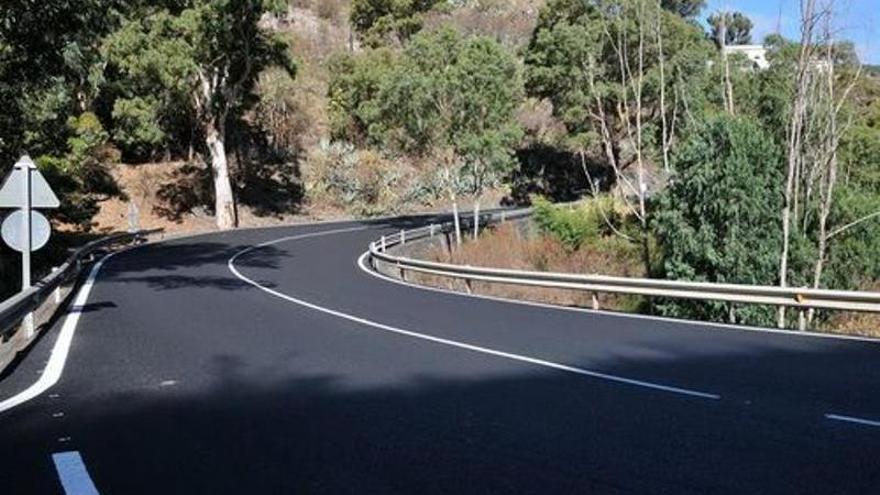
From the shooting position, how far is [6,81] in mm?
19438

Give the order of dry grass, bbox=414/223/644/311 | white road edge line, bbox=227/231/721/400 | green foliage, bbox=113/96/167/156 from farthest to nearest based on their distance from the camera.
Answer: green foliage, bbox=113/96/167/156, dry grass, bbox=414/223/644/311, white road edge line, bbox=227/231/721/400

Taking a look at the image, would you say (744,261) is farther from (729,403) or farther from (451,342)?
(729,403)

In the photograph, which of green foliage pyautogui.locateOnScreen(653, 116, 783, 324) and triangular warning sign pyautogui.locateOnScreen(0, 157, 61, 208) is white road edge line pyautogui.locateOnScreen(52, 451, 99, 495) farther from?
green foliage pyautogui.locateOnScreen(653, 116, 783, 324)

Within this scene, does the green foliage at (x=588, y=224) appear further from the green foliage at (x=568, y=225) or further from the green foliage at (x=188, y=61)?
the green foliage at (x=188, y=61)

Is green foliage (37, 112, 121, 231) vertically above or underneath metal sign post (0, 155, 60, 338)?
above

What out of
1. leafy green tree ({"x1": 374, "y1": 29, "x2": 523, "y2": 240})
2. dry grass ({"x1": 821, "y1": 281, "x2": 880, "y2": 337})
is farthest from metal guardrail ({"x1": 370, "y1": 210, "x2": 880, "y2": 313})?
leafy green tree ({"x1": 374, "y1": 29, "x2": 523, "y2": 240})

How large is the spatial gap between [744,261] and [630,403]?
68.8 ft

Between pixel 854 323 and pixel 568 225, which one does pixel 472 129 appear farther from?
pixel 854 323

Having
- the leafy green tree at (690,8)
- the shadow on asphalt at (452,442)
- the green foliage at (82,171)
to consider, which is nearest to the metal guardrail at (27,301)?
the shadow on asphalt at (452,442)

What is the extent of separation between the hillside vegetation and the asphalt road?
8976mm

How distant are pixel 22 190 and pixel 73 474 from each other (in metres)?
9.03

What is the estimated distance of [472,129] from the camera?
3975 cm

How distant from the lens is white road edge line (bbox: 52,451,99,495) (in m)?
5.85

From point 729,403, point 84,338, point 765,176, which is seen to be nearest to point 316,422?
point 729,403
